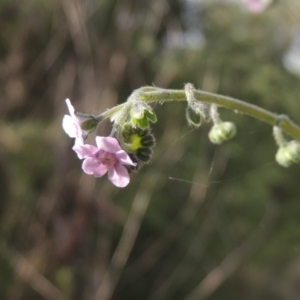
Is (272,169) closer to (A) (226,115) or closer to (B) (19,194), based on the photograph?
(A) (226,115)

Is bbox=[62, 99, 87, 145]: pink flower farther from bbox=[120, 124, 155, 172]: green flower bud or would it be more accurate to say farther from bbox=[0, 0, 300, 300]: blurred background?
bbox=[0, 0, 300, 300]: blurred background

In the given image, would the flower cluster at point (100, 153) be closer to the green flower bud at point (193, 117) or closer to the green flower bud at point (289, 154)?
the green flower bud at point (193, 117)

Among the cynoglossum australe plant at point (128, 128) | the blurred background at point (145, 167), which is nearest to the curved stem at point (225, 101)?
the cynoglossum australe plant at point (128, 128)

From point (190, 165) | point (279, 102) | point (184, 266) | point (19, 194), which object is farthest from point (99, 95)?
point (279, 102)

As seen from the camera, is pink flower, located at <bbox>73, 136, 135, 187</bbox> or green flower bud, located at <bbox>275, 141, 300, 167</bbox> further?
green flower bud, located at <bbox>275, 141, 300, 167</bbox>

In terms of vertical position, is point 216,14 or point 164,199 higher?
point 216,14

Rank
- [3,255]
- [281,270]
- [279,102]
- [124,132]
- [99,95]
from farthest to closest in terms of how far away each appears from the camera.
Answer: [281,270], [279,102], [3,255], [99,95], [124,132]

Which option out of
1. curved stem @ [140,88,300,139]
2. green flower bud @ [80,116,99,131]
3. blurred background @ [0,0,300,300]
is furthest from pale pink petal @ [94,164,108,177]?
blurred background @ [0,0,300,300]

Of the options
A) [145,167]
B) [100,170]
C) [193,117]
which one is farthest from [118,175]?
[145,167]
